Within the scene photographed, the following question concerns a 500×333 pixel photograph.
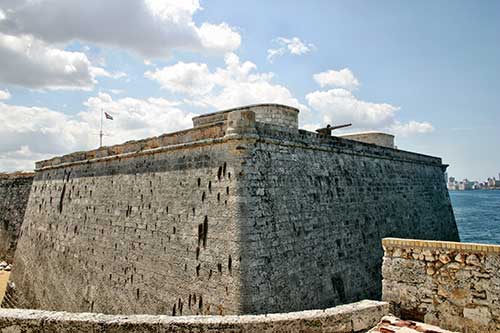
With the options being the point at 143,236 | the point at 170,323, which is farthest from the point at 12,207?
the point at 170,323

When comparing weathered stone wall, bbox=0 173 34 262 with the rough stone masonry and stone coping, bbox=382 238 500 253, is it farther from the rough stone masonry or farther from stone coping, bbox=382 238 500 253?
stone coping, bbox=382 238 500 253

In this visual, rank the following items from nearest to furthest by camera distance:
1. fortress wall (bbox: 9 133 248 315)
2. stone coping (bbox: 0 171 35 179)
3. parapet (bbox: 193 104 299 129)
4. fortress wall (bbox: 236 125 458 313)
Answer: fortress wall (bbox: 236 125 458 313), fortress wall (bbox: 9 133 248 315), parapet (bbox: 193 104 299 129), stone coping (bbox: 0 171 35 179)

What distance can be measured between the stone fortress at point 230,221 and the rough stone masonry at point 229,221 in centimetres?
4

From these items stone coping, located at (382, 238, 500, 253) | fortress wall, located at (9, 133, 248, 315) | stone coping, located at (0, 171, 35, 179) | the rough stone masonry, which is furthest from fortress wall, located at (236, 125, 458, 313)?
stone coping, located at (0, 171, 35, 179)

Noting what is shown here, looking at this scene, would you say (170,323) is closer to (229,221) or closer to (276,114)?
(229,221)

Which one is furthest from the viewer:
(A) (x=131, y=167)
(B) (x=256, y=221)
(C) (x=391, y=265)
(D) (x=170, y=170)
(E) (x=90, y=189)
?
(E) (x=90, y=189)

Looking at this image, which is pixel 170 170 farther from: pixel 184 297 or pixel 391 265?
pixel 391 265

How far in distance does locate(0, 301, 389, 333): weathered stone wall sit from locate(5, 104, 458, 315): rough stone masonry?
248 centimetres

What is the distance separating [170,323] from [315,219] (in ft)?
18.2

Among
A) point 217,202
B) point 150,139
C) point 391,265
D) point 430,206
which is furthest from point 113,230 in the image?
point 430,206

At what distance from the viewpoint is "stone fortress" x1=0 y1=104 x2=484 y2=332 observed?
7.83m

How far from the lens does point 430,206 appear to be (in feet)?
55.5

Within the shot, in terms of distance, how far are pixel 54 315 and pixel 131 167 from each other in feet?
23.7

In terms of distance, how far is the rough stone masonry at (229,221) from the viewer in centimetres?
786
